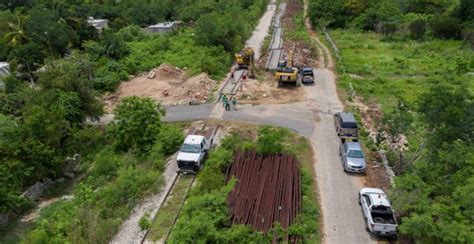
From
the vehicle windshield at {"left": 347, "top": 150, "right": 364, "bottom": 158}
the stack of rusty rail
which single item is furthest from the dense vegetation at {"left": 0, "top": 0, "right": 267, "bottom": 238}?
the vehicle windshield at {"left": 347, "top": 150, "right": 364, "bottom": 158}

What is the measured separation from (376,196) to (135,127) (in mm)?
16335

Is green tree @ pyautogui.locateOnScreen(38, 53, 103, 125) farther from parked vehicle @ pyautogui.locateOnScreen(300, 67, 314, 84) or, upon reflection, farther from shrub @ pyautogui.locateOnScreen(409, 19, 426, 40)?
shrub @ pyautogui.locateOnScreen(409, 19, 426, 40)

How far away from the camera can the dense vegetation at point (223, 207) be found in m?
18.3

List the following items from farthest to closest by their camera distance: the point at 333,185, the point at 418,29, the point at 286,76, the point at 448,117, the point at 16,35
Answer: the point at 418,29 → the point at 16,35 → the point at 286,76 → the point at 333,185 → the point at 448,117

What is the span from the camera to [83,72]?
40312mm

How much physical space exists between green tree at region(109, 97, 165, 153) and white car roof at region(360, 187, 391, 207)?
14784mm

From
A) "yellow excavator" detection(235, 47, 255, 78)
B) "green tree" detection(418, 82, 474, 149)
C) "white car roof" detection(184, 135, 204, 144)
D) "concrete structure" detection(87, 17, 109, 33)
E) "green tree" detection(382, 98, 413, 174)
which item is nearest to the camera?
"green tree" detection(418, 82, 474, 149)

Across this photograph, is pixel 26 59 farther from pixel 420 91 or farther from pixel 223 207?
pixel 420 91

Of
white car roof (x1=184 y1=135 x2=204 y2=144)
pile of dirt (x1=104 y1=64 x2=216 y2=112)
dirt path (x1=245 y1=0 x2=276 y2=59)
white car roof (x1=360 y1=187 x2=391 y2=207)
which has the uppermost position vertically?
white car roof (x1=360 y1=187 x2=391 y2=207)

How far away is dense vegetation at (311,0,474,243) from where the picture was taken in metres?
18.3

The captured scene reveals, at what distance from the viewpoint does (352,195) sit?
23.4 m

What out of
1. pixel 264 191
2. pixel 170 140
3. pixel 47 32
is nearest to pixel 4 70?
pixel 47 32

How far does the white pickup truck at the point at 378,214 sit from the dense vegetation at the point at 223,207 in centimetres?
257

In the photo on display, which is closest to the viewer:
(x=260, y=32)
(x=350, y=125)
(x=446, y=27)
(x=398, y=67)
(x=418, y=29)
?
(x=350, y=125)
